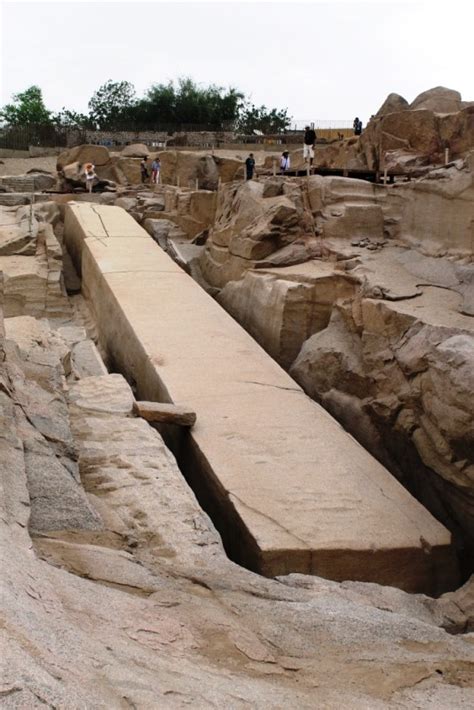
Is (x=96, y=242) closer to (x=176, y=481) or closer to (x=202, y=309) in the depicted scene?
(x=202, y=309)

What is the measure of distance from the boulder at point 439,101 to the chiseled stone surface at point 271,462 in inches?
455

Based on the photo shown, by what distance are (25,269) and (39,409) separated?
17.4 feet

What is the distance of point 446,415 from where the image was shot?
414 centimetres

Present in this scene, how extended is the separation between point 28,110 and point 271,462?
152ft

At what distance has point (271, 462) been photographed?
15.5ft

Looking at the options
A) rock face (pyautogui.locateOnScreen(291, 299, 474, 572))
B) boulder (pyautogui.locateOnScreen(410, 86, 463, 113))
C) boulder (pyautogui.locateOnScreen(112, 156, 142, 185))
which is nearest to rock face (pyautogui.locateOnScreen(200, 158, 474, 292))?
rock face (pyautogui.locateOnScreen(291, 299, 474, 572))

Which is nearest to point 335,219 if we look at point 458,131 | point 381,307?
point 381,307

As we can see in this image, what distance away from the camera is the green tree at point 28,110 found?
45375 millimetres

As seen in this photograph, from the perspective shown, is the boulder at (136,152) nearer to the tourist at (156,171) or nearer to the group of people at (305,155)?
the tourist at (156,171)

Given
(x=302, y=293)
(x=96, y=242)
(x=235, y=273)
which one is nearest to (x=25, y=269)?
(x=96, y=242)

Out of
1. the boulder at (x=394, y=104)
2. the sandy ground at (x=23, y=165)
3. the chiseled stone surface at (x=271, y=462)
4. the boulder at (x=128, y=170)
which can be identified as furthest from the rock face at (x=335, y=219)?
the sandy ground at (x=23, y=165)

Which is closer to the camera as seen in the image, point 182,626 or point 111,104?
point 182,626

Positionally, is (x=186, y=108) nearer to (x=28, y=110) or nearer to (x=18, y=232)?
(x=28, y=110)

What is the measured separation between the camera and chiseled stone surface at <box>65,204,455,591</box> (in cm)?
396
